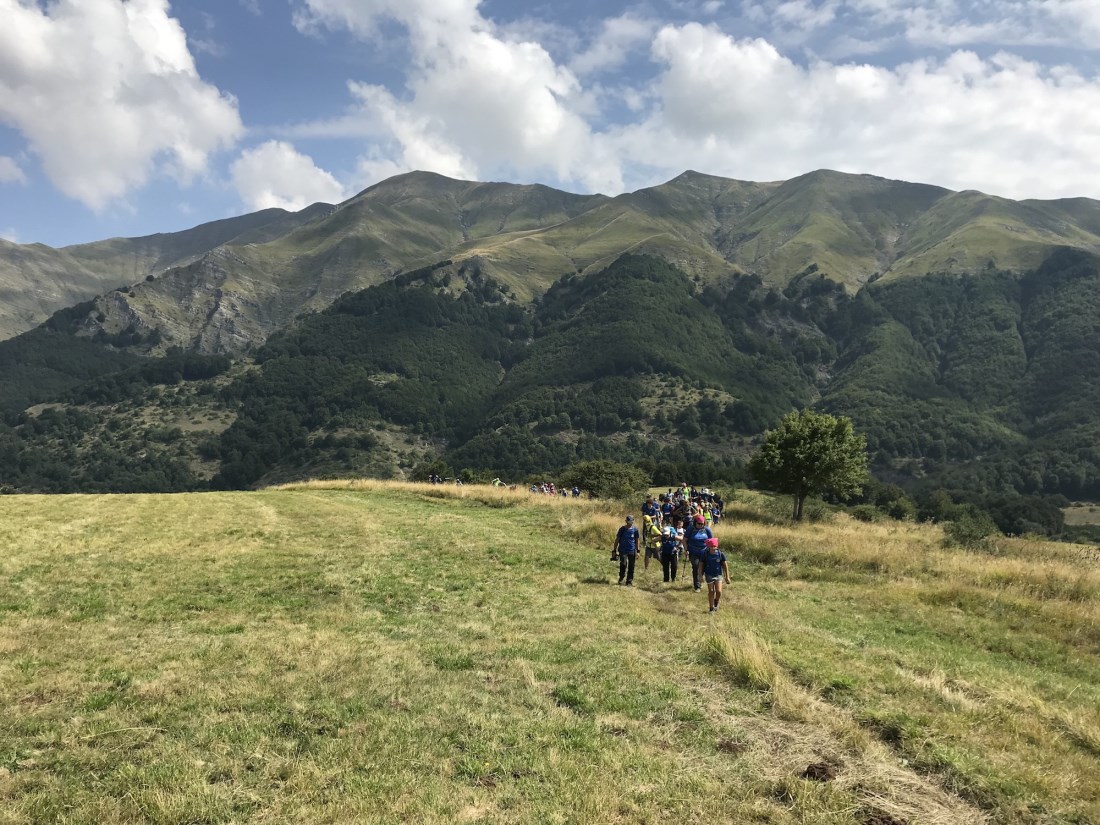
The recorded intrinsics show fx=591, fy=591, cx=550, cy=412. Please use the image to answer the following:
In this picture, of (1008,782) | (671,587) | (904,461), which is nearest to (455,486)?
(671,587)

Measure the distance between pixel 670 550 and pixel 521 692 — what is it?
1120cm

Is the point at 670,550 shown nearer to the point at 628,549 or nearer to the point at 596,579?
the point at 628,549

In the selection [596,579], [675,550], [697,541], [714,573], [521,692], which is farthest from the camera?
[675,550]

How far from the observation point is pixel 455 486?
4428 centimetres

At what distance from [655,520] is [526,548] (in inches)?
208

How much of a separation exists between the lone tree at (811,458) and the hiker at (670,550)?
77.8 ft

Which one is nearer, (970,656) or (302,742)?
(302,742)

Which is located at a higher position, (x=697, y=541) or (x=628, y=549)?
(x=697, y=541)

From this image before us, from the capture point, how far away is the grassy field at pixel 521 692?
20.6 feet

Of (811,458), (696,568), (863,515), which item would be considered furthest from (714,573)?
(863,515)

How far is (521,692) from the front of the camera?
366 inches

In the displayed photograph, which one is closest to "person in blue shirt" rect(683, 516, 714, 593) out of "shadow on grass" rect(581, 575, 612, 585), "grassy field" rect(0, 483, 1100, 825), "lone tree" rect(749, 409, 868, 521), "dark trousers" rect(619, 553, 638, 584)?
"grassy field" rect(0, 483, 1100, 825)

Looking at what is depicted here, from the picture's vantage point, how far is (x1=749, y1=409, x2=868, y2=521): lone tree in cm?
4128

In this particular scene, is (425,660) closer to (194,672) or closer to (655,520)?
(194,672)
